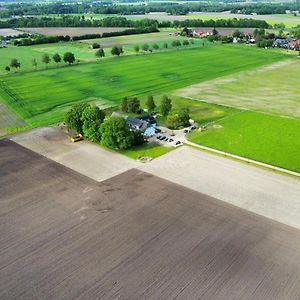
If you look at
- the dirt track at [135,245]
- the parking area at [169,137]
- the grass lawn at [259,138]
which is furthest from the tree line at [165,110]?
the dirt track at [135,245]

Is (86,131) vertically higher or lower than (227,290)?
higher

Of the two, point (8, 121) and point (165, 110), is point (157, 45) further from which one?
point (8, 121)

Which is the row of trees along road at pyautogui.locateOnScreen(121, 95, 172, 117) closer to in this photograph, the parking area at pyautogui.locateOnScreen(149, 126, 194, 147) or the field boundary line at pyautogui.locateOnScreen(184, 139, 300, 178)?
the parking area at pyautogui.locateOnScreen(149, 126, 194, 147)

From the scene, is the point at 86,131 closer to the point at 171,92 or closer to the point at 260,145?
the point at 260,145

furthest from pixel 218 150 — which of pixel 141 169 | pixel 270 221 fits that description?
pixel 270 221

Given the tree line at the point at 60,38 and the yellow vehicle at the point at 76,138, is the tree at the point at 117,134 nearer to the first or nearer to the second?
the yellow vehicle at the point at 76,138

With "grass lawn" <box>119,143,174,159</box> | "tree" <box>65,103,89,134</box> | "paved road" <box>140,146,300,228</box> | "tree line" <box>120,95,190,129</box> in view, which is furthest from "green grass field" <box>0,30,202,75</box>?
"paved road" <box>140,146,300,228</box>

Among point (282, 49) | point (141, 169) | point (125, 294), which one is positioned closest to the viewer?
point (125, 294)
